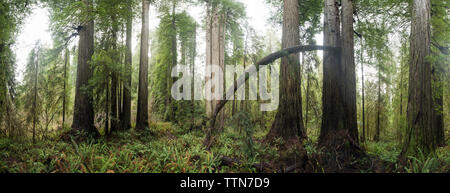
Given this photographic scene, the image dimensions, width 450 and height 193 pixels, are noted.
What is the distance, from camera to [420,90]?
2930 millimetres

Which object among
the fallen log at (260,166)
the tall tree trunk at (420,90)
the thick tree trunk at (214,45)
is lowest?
the fallen log at (260,166)

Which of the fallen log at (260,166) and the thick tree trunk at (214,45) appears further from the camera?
the thick tree trunk at (214,45)

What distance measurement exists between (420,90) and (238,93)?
6.67m

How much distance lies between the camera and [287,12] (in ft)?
16.8

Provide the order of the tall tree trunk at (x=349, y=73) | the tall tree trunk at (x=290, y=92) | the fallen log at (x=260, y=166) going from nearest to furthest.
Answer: the fallen log at (x=260, y=166), the tall tree trunk at (x=349, y=73), the tall tree trunk at (x=290, y=92)

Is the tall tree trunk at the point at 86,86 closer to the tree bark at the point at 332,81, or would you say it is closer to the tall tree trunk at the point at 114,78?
the tall tree trunk at the point at 114,78

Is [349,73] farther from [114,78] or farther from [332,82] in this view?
[114,78]

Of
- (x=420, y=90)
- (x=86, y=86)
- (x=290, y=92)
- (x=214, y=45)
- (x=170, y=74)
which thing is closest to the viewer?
(x=420, y=90)

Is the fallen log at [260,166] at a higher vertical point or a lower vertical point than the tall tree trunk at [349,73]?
lower

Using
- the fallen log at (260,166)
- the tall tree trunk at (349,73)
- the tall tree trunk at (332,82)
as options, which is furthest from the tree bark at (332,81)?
the fallen log at (260,166)

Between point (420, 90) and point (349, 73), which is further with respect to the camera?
point (349, 73)

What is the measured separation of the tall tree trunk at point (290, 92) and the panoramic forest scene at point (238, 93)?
0.04 meters

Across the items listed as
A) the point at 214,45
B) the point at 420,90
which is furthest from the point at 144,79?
the point at 420,90

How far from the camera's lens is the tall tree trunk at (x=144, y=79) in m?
7.83
